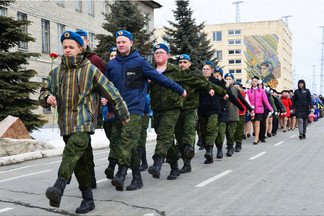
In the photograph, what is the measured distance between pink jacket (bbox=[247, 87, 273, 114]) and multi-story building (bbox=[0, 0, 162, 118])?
12.9 meters

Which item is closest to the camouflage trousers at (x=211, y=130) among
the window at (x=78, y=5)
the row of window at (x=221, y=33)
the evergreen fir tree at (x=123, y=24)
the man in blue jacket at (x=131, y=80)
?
the man in blue jacket at (x=131, y=80)

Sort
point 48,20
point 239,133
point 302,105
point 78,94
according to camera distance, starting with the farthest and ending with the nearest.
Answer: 1. point 48,20
2. point 302,105
3. point 239,133
4. point 78,94

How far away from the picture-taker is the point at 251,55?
341 ft

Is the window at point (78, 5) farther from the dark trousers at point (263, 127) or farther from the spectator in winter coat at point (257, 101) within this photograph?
the dark trousers at point (263, 127)

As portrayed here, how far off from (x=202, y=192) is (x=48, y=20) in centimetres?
2530

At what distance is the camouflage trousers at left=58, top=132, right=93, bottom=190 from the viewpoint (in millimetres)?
4676

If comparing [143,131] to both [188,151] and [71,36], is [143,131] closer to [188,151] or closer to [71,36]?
[188,151]

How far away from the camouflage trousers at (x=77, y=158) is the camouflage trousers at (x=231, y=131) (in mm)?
6538

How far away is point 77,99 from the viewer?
4.86 m

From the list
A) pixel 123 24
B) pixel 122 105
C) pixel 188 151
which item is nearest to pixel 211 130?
pixel 188 151

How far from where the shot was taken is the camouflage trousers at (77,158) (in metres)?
4.68

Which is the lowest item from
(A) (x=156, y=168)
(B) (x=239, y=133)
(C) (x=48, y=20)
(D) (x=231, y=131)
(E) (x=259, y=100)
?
(A) (x=156, y=168)

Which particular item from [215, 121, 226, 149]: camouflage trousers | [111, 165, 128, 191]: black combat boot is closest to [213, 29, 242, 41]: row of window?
[215, 121, 226, 149]: camouflage trousers

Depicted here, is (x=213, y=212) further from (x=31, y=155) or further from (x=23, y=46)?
(x=23, y=46)
